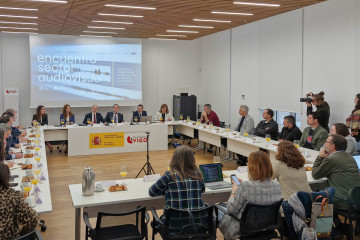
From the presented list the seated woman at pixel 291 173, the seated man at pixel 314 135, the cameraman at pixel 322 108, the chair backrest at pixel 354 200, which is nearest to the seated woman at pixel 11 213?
the seated woman at pixel 291 173

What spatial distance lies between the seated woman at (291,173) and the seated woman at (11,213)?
2266mm

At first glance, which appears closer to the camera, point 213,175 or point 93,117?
point 213,175

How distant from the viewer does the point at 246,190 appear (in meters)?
3.06

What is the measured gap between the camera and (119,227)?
3127mm

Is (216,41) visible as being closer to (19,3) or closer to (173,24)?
(173,24)

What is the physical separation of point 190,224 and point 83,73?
9.63 m

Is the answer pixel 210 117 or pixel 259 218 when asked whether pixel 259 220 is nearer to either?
pixel 259 218

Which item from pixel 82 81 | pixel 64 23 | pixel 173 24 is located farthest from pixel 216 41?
pixel 64 23

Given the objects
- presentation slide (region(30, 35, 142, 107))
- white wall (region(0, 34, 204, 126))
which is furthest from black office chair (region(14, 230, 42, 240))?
white wall (region(0, 34, 204, 126))

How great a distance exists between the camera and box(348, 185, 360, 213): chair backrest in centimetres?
352

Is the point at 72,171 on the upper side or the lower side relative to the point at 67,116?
lower

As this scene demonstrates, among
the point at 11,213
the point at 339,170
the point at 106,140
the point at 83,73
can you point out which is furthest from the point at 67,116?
the point at 11,213

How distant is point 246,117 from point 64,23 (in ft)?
16.1

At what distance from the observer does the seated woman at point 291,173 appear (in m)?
3.58
